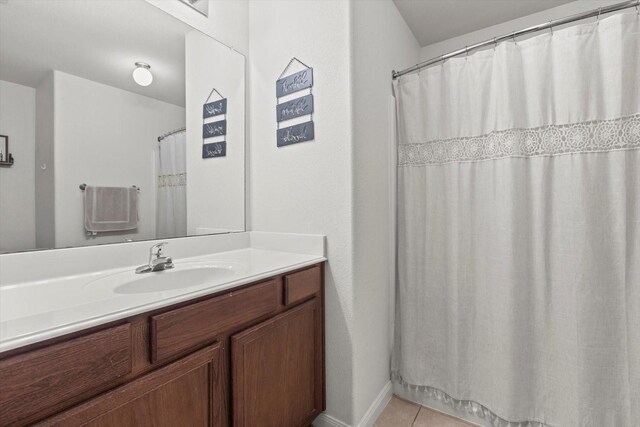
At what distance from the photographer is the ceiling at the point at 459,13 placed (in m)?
1.80

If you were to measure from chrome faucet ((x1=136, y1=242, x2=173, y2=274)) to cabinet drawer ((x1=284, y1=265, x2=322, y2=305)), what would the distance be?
1.62ft

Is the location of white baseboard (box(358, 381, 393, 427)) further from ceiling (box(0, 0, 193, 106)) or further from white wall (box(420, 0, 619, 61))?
white wall (box(420, 0, 619, 61))

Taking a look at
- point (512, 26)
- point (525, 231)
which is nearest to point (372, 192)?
point (525, 231)

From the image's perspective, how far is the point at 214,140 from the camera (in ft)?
5.28

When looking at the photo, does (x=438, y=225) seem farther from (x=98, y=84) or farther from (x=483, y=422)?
(x=98, y=84)

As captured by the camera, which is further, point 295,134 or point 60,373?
point 295,134

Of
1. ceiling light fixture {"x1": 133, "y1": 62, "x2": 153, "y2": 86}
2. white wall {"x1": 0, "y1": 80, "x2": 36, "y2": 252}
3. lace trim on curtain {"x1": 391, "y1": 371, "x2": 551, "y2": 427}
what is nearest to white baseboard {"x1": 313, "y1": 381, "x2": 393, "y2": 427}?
lace trim on curtain {"x1": 391, "y1": 371, "x2": 551, "y2": 427}

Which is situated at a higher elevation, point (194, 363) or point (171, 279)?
point (171, 279)

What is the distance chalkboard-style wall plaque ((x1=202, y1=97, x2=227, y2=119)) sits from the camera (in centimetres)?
157

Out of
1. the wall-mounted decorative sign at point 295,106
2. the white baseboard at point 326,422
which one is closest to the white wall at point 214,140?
the wall-mounted decorative sign at point 295,106

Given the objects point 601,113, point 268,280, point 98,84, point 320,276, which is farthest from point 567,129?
point 98,84

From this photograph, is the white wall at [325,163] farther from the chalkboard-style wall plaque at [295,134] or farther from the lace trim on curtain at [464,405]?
the lace trim on curtain at [464,405]

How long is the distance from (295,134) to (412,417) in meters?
Answer: 1.65

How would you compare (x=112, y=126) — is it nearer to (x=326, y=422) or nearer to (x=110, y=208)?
(x=110, y=208)
